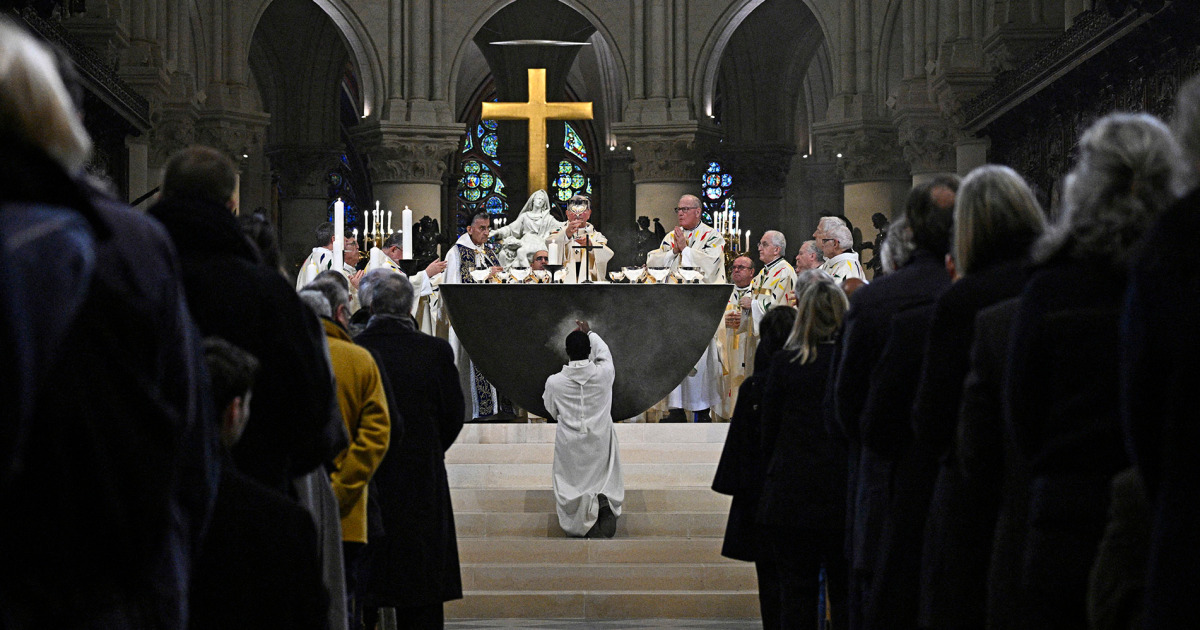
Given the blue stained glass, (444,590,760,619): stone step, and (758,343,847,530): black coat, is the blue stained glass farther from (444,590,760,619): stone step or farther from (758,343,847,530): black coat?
(758,343,847,530): black coat

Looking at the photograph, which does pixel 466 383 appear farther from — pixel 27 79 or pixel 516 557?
pixel 27 79

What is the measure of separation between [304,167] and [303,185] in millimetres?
332

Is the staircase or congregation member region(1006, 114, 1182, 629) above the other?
congregation member region(1006, 114, 1182, 629)

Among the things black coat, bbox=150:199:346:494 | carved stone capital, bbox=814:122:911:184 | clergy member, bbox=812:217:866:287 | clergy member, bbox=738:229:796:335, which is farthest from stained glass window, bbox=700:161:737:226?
black coat, bbox=150:199:346:494

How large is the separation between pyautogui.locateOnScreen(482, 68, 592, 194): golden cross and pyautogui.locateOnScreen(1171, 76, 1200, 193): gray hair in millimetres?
11958

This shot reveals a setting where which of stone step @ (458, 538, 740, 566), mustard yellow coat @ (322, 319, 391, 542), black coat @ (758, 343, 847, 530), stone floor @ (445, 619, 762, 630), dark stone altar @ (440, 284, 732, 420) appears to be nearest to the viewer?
mustard yellow coat @ (322, 319, 391, 542)

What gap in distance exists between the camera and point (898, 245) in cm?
518

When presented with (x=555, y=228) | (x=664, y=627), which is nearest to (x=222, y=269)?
(x=664, y=627)

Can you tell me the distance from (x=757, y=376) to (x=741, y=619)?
296cm

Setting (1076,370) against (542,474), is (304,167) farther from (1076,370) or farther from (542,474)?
(1076,370)

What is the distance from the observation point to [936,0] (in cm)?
2083

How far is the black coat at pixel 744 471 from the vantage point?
696 centimetres

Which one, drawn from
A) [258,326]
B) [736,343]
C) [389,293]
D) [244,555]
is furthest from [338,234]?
[244,555]

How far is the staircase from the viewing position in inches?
380
